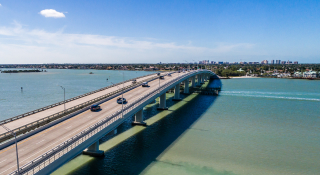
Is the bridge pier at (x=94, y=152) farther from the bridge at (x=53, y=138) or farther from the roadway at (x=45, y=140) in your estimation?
the roadway at (x=45, y=140)

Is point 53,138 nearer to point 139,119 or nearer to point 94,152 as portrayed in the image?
point 94,152

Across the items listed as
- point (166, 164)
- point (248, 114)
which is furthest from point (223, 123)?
point (166, 164)

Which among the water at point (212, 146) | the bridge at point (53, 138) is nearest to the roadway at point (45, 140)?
the bridge at point (53, 138)

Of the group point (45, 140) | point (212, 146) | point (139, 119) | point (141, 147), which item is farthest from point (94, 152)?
point (212, 146)

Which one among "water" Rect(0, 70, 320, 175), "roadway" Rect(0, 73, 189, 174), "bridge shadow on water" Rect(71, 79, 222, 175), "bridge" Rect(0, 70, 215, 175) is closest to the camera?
"bridge" Rect(0, 70, 215, 175)

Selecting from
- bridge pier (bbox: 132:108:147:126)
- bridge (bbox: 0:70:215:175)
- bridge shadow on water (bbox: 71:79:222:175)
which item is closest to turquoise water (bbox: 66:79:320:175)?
bridge shadow on water (bbox: 71:79:222:175)

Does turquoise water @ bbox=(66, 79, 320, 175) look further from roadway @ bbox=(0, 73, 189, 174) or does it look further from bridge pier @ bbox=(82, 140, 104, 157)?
roadway @ bbox=(0, 73, 189, 174)

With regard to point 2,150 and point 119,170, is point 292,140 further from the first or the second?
point 2,150
